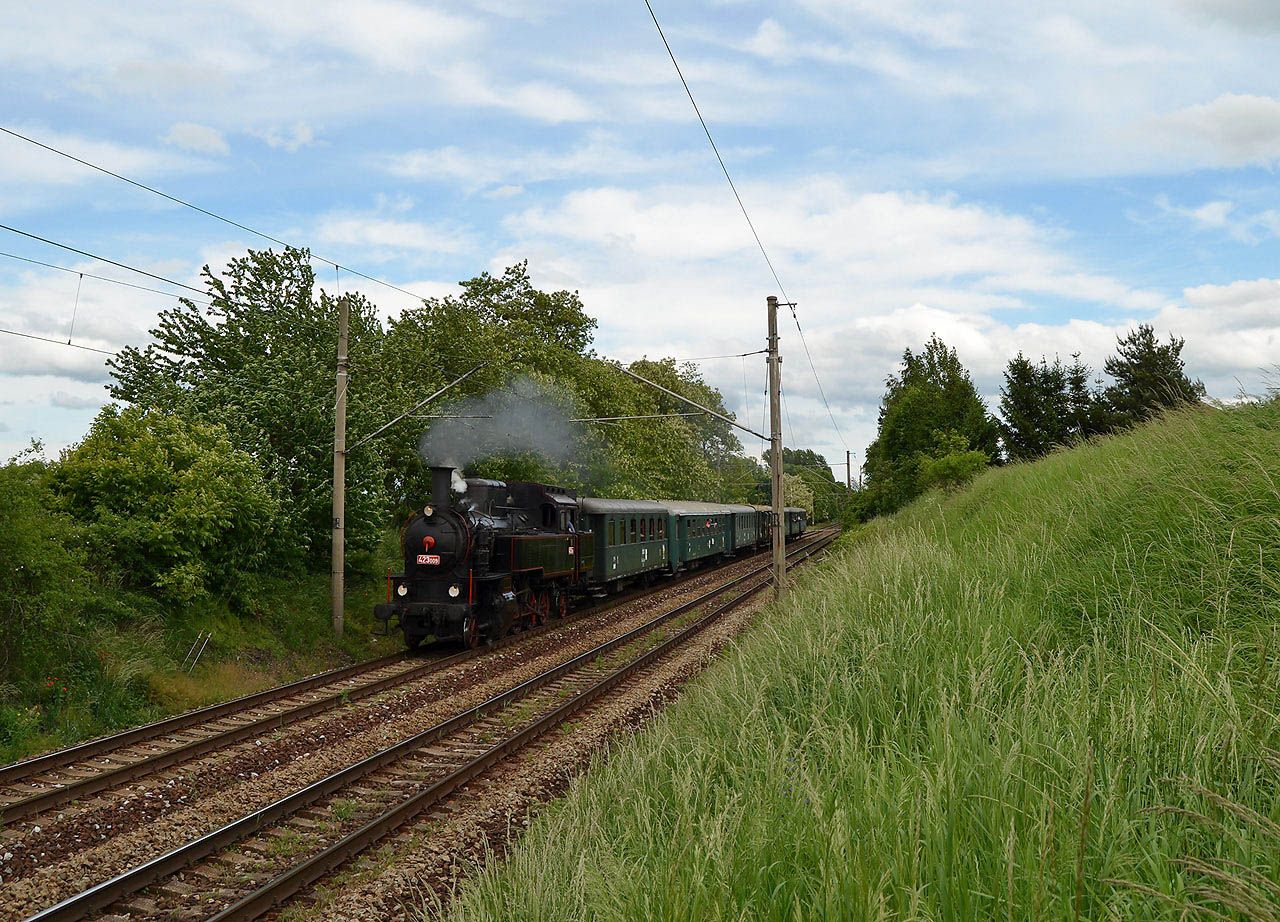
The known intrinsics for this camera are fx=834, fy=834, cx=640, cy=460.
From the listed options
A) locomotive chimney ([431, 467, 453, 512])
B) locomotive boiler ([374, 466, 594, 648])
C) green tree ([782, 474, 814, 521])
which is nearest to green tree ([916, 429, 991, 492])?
locomotive boiler ([374, 466, 594, 648])

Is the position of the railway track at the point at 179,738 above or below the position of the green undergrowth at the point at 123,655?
below

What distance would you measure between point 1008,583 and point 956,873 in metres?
4.43

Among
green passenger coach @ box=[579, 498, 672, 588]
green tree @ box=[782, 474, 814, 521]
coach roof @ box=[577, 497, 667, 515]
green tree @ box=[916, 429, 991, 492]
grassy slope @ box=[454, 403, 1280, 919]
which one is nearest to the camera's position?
grassy slope @ box=[454, 403, 1280, 919]

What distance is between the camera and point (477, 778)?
28.9ft

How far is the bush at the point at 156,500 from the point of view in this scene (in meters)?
13.3

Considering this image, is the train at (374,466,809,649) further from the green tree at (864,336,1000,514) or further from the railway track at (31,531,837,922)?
the green tree at (864,336,1000,514)

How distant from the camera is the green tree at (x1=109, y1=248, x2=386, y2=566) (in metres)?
17.1

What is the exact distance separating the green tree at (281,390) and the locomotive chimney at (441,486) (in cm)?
254

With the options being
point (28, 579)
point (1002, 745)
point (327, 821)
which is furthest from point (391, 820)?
point (28, 579)

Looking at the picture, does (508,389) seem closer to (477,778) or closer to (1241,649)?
(477,778)

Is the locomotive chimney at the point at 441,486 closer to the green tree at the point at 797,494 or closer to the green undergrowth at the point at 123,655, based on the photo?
the green undergrowth at the point at 123,655

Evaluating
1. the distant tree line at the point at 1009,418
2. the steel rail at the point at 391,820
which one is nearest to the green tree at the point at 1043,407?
the distant tree line at the point at 1009,418

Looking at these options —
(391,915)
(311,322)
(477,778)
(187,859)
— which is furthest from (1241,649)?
(311,322)

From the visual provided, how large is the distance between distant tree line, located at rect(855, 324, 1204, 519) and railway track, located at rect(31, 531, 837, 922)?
64.7ft
